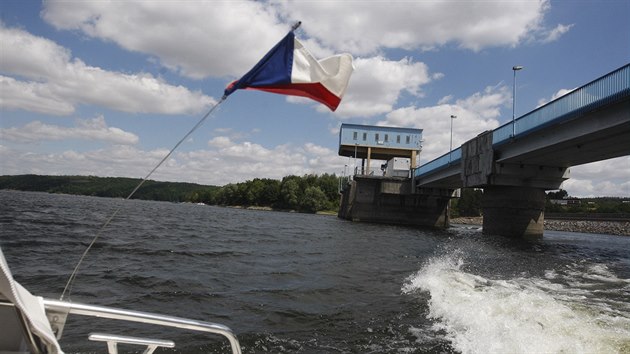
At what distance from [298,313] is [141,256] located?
25.5 feet

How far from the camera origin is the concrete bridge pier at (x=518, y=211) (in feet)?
117

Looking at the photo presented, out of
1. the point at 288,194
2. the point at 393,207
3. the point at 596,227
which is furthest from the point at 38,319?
the point at 288,194

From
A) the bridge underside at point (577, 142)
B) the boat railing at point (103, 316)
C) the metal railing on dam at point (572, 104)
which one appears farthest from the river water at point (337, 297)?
the metal railing on dam at point (572, 104)

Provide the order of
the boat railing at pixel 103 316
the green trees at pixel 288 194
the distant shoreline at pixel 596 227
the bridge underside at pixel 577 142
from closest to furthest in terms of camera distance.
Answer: the boat railing at pixel 103 316
the bridge underside at pixel 577 142
the distant shoreline at pixel 596 227
the green trees at pixel 288 194

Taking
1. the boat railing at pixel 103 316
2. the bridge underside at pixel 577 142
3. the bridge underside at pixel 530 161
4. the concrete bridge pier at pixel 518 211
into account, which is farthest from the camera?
the concrete bridge pier at pixel 518 211

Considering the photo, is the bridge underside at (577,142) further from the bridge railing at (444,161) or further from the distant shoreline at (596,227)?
the distant shoreline at (596,227)

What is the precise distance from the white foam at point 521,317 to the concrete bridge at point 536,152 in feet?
40.9

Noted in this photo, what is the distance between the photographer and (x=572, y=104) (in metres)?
21.9

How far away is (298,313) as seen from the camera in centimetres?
825

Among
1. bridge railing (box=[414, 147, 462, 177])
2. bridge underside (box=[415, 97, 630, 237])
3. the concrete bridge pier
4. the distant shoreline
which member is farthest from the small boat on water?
the distant shoreline

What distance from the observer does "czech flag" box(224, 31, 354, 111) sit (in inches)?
213

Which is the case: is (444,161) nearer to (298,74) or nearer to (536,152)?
(536,152)

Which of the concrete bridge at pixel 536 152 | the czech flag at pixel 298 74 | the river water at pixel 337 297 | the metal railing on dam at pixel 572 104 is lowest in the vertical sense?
the river water at pixel 337 297

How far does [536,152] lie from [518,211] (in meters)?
9.69
